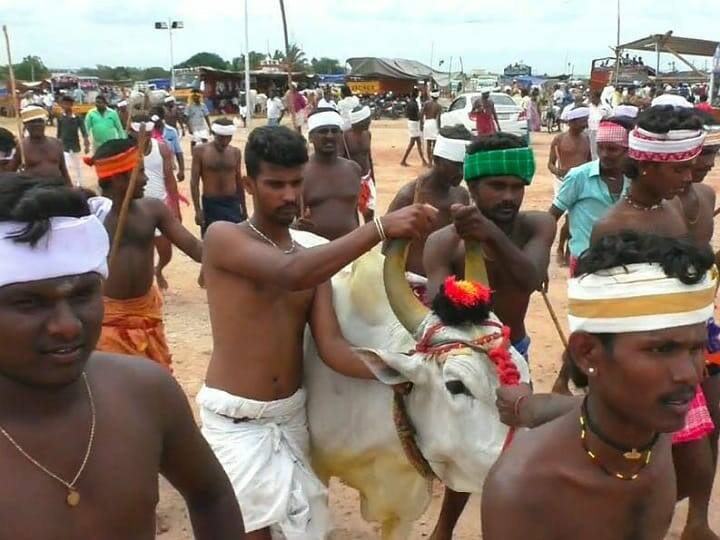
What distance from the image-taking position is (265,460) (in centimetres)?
341

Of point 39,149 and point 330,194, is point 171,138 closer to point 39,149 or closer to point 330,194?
point 39,149

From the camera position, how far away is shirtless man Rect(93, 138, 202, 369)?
491 centimetres

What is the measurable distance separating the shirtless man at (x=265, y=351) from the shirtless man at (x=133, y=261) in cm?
155

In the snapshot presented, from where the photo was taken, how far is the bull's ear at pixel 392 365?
9.79 ft

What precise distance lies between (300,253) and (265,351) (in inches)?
21.2

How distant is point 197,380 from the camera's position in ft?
22.5

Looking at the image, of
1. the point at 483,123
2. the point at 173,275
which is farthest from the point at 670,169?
the point at 483,123

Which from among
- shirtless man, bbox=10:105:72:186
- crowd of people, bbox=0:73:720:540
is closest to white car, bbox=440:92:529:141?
shirtless man, bbox=10:105:72:186

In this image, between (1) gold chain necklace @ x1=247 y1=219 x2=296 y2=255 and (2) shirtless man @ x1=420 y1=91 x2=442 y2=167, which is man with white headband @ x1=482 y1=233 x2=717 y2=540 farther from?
(2) shirtless man @ x1=420 y1=91 x2=442 y2=167

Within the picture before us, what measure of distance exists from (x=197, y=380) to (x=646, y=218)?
4144mm

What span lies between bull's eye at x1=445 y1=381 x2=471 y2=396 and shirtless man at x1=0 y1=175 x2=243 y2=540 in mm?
1162

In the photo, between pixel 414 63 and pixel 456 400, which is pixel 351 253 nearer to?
pixel 456 400

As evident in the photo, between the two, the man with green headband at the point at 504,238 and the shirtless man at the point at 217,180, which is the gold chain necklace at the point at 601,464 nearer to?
the man with green headband at the point at 504,238

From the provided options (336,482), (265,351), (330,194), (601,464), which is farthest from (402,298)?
(330,194)
